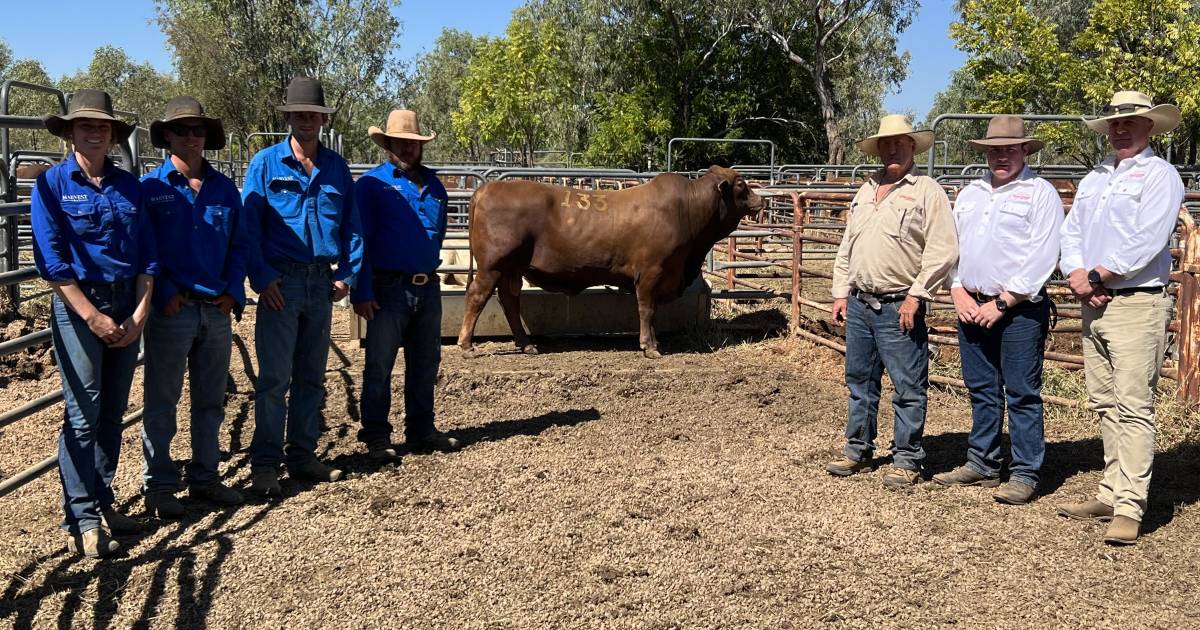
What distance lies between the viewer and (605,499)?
4.49 metres

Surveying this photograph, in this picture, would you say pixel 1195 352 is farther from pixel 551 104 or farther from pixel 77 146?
pixel 551 104

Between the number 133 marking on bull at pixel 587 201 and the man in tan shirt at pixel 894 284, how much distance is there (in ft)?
12.0

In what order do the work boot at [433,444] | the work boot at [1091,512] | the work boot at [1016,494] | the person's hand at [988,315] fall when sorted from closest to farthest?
the work boot at [1091,512]
the person's hand at [988,315]
the work boot at [1016,494]
the work boot at [433,444]

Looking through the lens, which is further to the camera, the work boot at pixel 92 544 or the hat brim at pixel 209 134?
the hat brim at pixel 209 134

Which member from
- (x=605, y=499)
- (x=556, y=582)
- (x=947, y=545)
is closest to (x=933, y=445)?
(x=947, y=545)

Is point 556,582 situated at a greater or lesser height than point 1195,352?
lesser

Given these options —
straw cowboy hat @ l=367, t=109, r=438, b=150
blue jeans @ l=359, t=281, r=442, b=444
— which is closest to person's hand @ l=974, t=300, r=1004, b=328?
blue jeans @ l=359, t=281, r=442, b=444

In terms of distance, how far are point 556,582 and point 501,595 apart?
0.22 m

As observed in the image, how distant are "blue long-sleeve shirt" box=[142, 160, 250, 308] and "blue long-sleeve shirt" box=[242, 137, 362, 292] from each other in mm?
154

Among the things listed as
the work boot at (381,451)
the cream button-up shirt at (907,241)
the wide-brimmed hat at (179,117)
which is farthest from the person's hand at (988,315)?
the wide-brimmed hat at (179,117)

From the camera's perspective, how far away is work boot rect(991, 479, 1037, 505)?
14.5 ft

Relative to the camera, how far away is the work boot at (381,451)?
5.02 m

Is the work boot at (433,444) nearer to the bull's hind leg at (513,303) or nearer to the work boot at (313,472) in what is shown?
the work boot at (313,472)

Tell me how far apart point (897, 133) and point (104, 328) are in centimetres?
348
